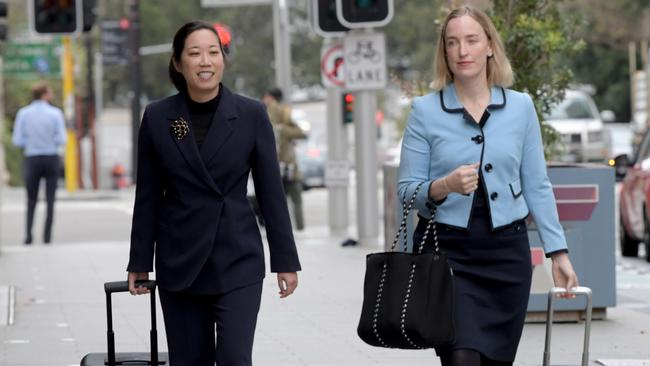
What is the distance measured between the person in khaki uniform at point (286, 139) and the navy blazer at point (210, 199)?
1456 centimetres

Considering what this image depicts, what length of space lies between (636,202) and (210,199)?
12293mm

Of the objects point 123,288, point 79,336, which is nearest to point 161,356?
point 123,288

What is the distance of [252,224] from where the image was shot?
6.10 metres

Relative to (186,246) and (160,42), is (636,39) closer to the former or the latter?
(160,42)

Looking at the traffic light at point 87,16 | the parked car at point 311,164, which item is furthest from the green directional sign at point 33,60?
the traffic light at point 87,16

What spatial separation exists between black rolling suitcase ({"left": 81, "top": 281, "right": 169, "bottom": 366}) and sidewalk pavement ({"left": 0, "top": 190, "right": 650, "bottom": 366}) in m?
2.81

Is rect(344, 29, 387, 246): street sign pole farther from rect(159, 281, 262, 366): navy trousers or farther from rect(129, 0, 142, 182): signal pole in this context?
rect(129, 0, 142, 182): signal pole

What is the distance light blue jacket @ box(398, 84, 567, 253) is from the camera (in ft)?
19.3

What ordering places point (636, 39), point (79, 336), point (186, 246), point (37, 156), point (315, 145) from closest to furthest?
point (186, 246) → point (79, 336) → point (37, 156) → point (315, 145) → point (636, 39)

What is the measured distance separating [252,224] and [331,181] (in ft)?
49.3

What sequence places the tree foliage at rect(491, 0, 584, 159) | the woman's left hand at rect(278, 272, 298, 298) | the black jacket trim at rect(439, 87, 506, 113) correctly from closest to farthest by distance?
the black jacket trim at rect(439, 87, 506, 113)
the woman's left hand at rect(278, 272, 298, 298)
the tree foliage at rect(491, 0, 584, 159)

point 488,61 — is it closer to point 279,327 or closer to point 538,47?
point 279,327

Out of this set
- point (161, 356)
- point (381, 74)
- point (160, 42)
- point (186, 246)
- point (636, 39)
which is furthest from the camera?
point (160, 42)

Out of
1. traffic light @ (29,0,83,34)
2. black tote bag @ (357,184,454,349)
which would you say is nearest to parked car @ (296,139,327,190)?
traffic light @ (29,0,83,34)
